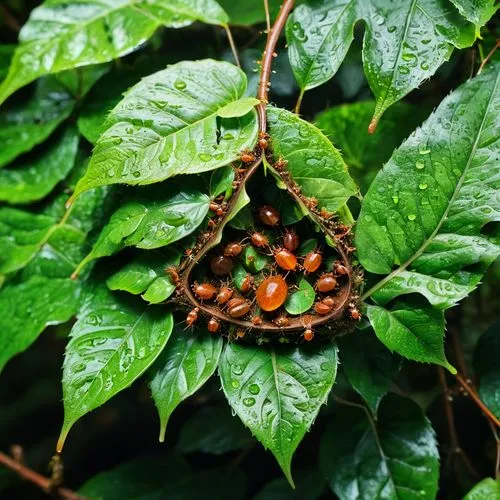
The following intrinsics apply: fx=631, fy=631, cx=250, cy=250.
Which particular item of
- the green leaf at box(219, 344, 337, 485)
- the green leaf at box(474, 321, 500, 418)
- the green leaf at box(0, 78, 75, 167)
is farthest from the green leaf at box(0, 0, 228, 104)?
the green leaf at box(474, 321, 500, 418)

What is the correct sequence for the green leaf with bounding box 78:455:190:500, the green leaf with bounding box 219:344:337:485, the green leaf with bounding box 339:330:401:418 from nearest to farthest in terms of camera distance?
the green leaf with bounding box 219:344:337:485, the green leaf with bounding box 339:330:401:418, the green leaf with bounding box 78:455:190:500

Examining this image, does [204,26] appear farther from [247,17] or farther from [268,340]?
[268,340]

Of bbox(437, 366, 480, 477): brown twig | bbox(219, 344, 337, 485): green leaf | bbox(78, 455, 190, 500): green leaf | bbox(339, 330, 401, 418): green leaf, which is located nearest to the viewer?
bbox(219, 344, 337, 485): green leaf

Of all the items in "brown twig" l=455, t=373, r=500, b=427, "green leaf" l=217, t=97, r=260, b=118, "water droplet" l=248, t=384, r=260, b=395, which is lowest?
"brown twig" l=455, t=373, r=500, b=427

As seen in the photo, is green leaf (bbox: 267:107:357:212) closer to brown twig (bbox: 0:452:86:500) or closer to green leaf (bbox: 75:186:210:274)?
green leaf (bbox: 75:186:210:274)

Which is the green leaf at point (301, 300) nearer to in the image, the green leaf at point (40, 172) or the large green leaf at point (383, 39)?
the large green leaf at point (383, 39)

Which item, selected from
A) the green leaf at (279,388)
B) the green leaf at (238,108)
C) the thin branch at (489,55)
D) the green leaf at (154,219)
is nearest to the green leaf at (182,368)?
the green leaf at (279,388)

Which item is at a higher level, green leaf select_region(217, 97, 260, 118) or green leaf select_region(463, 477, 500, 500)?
green leaf select_region(217, 97, 260, 118)

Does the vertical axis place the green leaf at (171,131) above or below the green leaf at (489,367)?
above
